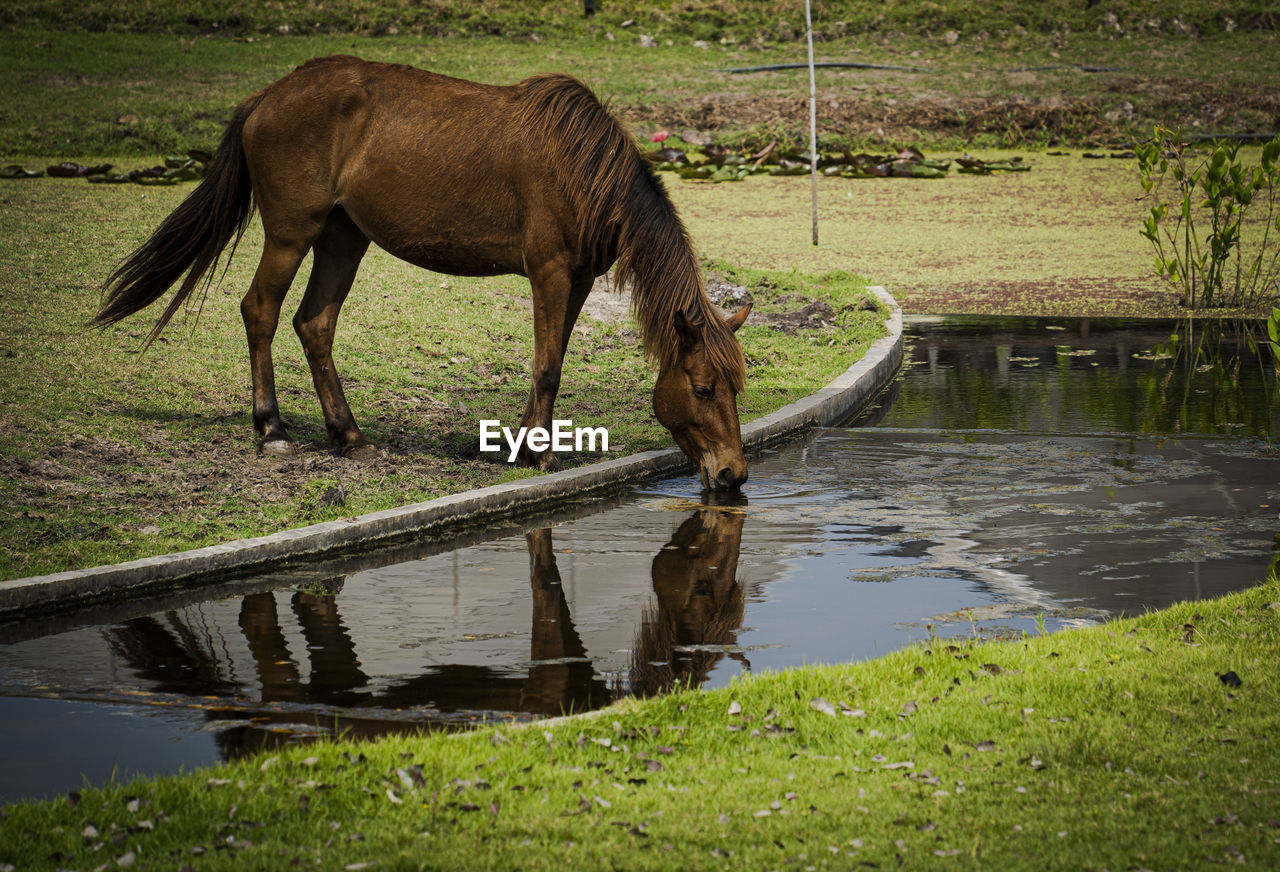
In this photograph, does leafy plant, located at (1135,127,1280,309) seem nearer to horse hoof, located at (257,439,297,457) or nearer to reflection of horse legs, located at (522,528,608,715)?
reflection of horse legs, located at (522,528,608,715)

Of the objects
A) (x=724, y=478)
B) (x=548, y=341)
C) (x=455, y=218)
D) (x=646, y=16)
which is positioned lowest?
(x=724, y=478)

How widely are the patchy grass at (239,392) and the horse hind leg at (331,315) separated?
0.74 feet

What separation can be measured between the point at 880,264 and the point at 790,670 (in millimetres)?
14301

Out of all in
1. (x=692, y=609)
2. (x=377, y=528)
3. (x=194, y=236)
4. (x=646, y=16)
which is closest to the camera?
(x=692, y=609)

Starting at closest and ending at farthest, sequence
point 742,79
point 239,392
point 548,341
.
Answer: point 548,341, point 239,392, point 742,79

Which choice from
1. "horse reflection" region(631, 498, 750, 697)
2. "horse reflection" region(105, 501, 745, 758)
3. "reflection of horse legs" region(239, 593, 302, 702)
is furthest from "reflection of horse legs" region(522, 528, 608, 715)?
"reflection of horse legs" region(239, 593, 302, 702)

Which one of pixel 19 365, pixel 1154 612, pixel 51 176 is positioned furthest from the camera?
pixel 51 176

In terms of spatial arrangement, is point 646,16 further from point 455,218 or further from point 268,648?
point 268,648

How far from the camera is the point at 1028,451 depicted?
9.88m

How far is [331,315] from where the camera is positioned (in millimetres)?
9500

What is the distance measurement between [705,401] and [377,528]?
6.46 feet

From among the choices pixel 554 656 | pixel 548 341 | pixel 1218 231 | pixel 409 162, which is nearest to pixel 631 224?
pixel 548 341

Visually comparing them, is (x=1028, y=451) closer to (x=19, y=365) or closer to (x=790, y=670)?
(x=790, y=670)

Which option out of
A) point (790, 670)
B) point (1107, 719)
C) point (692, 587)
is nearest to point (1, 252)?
point (692, 587)
